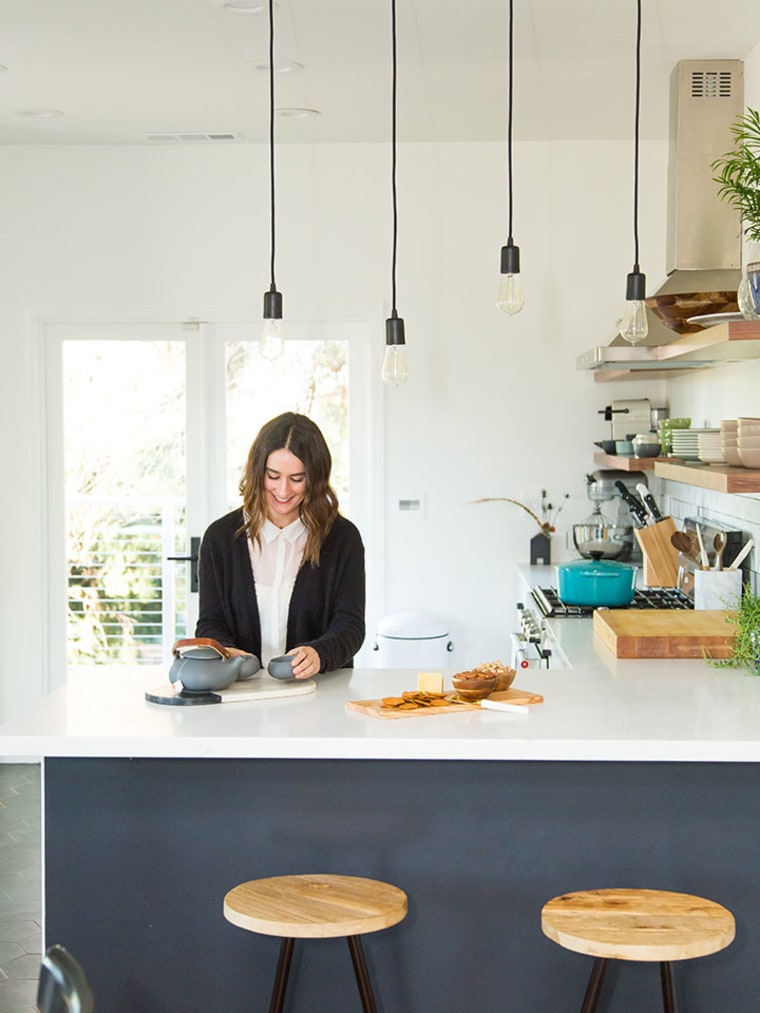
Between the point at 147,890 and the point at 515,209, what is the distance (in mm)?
3847

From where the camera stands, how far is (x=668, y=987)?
7.34ft

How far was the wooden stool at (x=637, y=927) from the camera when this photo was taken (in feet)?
6.61

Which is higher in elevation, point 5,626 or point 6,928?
point 5,626

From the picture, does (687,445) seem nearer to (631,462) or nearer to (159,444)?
(631,462)

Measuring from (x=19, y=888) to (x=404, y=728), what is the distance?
2.36 meters

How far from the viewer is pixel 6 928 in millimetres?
3945

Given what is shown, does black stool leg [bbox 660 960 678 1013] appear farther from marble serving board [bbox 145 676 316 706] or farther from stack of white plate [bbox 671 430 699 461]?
stack of white plate [bbox 671 430 699 461]

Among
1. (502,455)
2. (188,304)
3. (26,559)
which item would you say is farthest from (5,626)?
(502,455)

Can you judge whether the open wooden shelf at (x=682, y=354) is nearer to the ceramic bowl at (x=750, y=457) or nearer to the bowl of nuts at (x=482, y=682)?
the ceramic bowl at (x=750, y=457)

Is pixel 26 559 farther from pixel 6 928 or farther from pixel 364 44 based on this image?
pixel 364 44

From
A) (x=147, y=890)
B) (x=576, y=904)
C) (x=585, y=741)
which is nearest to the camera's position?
(x=576, y=904)

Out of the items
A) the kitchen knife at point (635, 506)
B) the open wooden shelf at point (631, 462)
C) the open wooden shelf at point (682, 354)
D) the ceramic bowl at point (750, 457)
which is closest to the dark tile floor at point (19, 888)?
the ceramic bowl at point (750, 457)

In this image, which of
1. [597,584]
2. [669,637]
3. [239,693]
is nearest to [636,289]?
[669,637]

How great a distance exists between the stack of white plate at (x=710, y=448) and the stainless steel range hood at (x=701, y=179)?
0.55 meters
